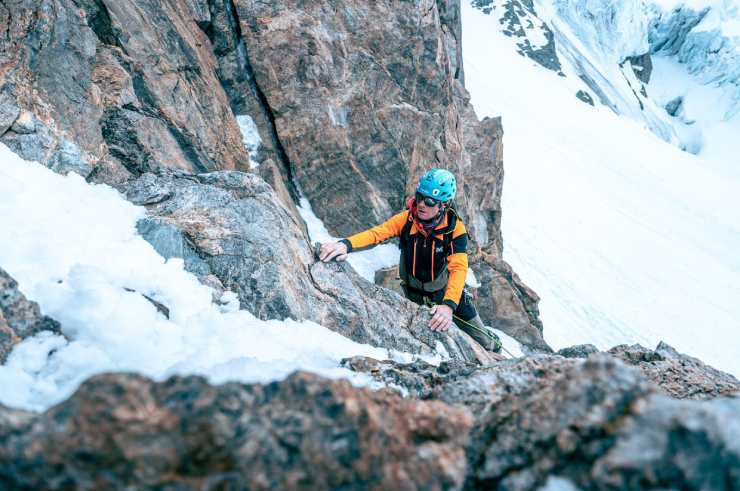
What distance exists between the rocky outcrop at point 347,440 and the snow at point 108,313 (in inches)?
24.3

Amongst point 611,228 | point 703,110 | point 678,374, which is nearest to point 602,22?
point 703,110

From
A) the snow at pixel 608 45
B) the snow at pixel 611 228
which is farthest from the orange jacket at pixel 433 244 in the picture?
the snow at pixel 608 45

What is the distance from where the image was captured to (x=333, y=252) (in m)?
6.01

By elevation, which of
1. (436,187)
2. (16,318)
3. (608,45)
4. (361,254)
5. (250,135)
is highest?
(608,45)

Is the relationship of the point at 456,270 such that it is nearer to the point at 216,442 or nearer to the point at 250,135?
the point at 216,442

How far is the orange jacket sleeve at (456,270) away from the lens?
6191 mm

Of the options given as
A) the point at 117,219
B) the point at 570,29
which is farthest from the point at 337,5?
A: the point at 570,29

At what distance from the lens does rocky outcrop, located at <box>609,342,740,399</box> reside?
4.61 meters

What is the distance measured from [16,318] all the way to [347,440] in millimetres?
2490

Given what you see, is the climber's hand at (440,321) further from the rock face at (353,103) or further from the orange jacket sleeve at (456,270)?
the rock face at (353,103)

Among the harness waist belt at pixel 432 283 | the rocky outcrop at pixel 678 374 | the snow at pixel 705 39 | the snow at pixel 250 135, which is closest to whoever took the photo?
the rocky outcrop at pixel 678 374

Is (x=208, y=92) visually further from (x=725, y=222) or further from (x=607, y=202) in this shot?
(x=725, y=222)

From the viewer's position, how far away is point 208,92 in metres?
9.47

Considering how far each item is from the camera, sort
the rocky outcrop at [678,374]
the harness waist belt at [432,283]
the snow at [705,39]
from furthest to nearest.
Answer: the snow at [705,39] → the harness waist belt at [432,283] → the rocky outcrop at [678,374]
